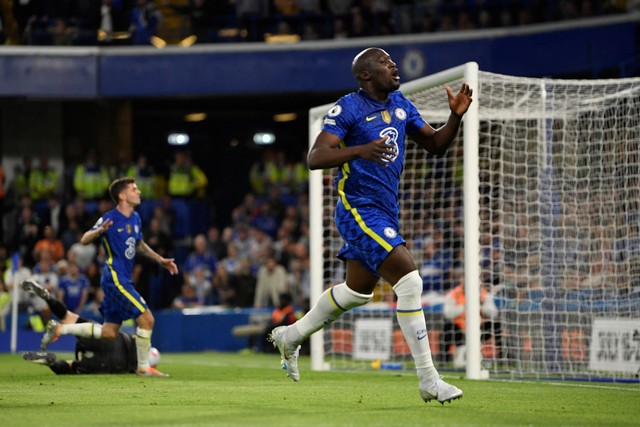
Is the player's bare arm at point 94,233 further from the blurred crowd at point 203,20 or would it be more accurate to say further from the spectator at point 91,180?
the blurred crowd at point 203,20

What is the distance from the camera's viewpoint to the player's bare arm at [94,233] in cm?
1130

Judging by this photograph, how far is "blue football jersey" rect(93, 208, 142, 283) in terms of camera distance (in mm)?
11680

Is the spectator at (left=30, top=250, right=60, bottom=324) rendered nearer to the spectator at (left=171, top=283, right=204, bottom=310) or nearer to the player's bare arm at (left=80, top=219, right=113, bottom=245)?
the spectator at (left=171, top=283, right=204, bottom=310)

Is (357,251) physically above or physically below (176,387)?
above

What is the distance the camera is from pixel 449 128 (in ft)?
24.9

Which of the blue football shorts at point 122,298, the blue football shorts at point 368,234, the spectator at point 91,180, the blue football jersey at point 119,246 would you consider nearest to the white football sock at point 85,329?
the blue football shorts at point 122,298

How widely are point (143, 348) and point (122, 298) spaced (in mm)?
594


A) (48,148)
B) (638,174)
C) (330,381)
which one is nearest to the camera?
(330,381)

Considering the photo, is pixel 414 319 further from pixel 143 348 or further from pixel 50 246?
pixel 50 246

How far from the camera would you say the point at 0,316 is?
20.1m

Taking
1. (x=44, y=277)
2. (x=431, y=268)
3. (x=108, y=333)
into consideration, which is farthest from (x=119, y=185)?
(x=44, y=277)

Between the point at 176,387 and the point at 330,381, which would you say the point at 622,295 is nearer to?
the point at 330,381

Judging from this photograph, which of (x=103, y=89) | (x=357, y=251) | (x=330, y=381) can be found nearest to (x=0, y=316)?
(x=103, y=89)

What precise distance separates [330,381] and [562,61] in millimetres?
11626
